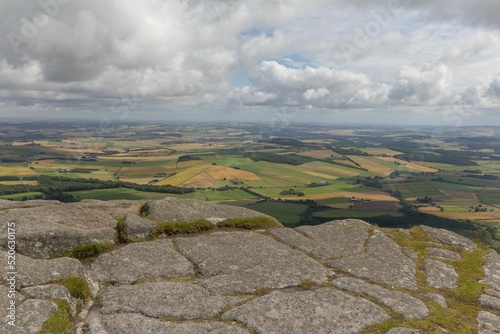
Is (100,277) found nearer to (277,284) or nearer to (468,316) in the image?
(277,284)

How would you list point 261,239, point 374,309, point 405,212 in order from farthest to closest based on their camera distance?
point 405,212 → point 261,239 → point 374,309

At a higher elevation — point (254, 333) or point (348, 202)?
point (254, 333)

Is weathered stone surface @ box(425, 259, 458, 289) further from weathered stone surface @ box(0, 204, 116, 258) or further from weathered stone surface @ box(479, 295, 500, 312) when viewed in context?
weathered stone surface @ box(0, 204, 116, 258)

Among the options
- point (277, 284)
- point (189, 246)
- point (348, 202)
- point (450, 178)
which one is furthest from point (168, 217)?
point (450, 178)

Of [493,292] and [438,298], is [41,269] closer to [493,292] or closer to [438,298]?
[438,298]

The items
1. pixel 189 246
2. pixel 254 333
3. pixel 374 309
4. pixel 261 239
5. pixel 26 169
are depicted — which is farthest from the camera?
pixel 26 169

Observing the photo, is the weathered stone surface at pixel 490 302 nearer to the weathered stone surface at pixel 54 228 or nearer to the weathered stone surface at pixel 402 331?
the weathered stone surface at pixel 402 331
